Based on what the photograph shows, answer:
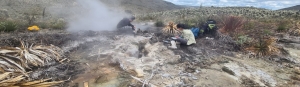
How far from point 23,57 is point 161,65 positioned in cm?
287

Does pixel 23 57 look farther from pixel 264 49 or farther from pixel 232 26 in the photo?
pixel 232 26

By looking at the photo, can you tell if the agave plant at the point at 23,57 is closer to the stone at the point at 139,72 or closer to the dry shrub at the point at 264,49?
the stone at the point at 139,72

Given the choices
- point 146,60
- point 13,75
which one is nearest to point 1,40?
point 13,75

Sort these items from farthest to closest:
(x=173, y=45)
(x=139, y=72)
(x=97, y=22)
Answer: (x=97, y=22), (x=173, y=45), (x=139, y=72)

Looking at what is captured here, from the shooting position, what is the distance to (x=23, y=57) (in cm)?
450

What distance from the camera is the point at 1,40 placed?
19.2 feet

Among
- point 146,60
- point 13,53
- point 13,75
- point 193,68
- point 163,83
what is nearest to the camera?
point 13,75

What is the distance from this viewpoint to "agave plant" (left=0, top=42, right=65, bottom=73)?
3941 mm

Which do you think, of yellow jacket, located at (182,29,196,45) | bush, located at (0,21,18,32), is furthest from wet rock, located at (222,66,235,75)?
bush, located at (0,21,18,32)

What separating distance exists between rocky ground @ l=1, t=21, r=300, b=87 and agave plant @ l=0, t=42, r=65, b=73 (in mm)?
242

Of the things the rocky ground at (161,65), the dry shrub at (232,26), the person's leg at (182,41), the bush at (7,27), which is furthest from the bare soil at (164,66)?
the bush at (7,27)

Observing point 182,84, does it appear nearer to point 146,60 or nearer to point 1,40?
point 146,60

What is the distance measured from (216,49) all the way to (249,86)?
8.69 ft

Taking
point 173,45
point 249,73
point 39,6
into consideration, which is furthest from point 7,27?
point 39,6
